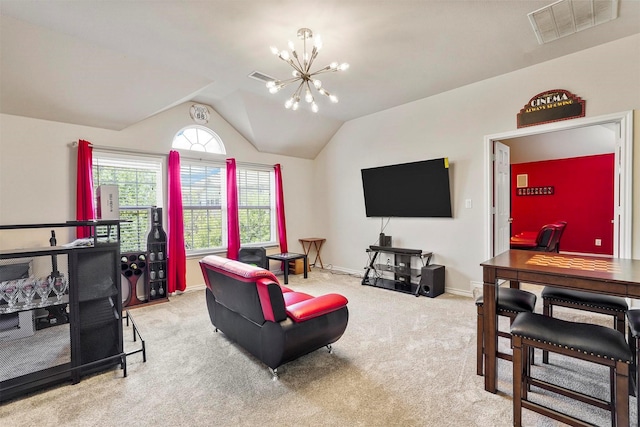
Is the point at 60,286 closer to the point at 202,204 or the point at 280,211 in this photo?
the point at 202,204

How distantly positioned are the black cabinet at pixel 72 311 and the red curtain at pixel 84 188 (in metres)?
1.08

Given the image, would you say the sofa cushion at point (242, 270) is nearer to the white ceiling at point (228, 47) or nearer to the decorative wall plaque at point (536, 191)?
the white ceiling at point (228, 47)

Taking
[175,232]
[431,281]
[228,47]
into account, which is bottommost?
[431,281]

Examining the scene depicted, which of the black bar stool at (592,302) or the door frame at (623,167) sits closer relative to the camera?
the black bar stool at (592,302)

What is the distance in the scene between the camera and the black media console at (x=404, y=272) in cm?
425

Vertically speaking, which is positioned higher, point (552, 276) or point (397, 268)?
point (552, 276)

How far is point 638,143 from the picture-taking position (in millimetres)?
3062

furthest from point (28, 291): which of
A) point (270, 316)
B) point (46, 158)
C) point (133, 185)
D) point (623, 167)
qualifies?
point (623, 167)

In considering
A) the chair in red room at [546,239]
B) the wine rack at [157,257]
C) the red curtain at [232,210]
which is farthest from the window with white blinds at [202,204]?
the chair in red room at [546,239]

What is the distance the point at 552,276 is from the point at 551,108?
279 cm

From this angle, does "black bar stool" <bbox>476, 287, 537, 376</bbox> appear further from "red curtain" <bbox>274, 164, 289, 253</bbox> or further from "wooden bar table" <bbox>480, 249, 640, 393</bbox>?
"red curtain" <bbox>274, 164, 289, 253</bbox>

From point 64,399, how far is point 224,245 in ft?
10.8

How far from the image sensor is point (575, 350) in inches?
60.2

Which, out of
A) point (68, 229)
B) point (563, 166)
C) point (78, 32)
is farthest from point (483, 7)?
point (563, 166)
